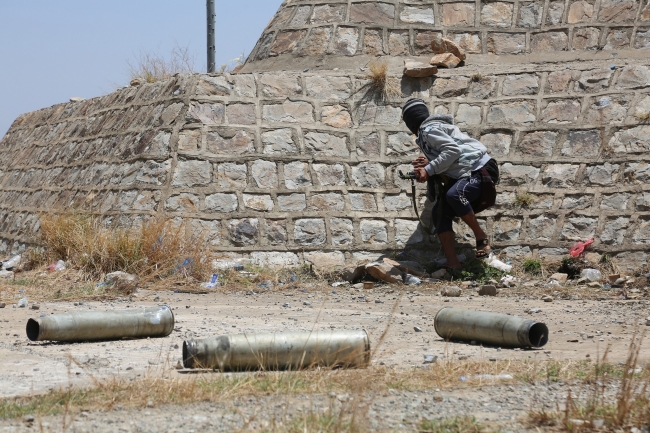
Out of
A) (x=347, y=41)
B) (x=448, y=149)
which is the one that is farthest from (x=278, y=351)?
(x=347, y=41)

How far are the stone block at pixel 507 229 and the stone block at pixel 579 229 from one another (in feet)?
1.55

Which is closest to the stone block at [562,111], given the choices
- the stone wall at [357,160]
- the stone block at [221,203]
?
the stone wall at [357,160]

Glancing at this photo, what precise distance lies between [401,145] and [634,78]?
2.71 meters

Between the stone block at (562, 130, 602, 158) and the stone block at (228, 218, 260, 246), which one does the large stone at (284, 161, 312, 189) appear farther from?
the stone block at (562, 130, 602, 158)

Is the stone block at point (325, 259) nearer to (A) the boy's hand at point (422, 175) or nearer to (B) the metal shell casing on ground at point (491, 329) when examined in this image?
(A) the boy's hand at point (422, 175)

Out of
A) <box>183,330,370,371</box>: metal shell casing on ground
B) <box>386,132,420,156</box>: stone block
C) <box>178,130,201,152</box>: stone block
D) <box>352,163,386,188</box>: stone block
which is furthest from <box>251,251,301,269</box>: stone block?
<box>183,330,370,371</box>: metal shell casing on ground

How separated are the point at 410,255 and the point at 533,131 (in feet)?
6.60

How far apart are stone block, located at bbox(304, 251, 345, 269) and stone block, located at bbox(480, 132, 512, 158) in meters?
2.09

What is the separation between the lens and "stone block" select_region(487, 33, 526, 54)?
35.9 ft

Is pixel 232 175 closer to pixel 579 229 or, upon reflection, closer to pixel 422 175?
pixel 422 175

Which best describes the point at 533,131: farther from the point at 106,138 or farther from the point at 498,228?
the point at 106,138

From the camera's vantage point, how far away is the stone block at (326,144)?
979 centimetres

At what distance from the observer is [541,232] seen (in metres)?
9.17

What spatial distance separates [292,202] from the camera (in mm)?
9492
